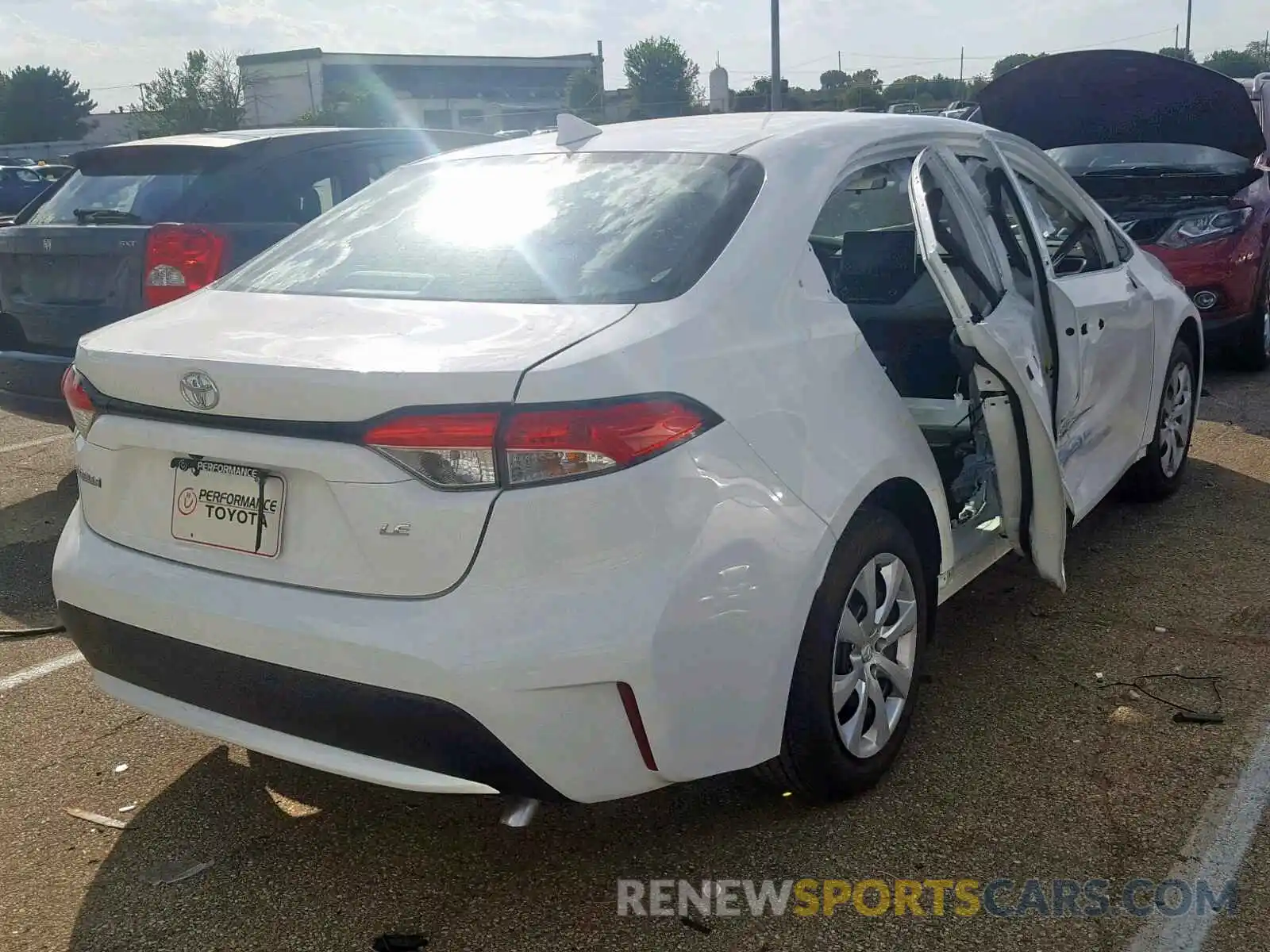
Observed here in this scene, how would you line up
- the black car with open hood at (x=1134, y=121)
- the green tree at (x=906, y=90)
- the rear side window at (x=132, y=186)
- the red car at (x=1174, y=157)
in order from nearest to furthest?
1. the rear side window at (x=132, y=186)
2. the red car at (x=1174, y=157)
3. the black car with open hood at (x=1134, y=121)
4. the green tree at (x=906, y=90)

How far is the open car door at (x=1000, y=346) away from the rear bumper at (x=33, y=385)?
3658 millimetres

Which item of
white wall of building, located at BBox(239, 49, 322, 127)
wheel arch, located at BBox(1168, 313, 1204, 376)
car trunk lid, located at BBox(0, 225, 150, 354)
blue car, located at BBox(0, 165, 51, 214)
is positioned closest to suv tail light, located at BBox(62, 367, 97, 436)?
car trunk lid, located at BBox(0, 225, 150, 354)

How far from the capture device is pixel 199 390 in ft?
7.75

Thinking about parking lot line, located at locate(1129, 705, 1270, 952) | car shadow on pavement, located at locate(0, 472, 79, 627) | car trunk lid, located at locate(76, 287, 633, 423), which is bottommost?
parking lot line, located at locate(1129, 705, 1270, 952)

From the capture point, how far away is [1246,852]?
262 centimetres

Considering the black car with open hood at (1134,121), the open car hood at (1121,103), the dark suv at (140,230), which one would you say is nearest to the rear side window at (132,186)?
the dark suv at (140,230)

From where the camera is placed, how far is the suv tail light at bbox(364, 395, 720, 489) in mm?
2135

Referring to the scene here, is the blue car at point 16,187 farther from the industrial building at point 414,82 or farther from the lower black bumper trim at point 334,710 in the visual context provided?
the industrial building at point 414,82

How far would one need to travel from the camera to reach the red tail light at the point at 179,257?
16.0 feet

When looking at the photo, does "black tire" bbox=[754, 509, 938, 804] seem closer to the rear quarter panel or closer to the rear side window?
the rear quarter panel

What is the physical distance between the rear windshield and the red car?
Result: 5.35 meters

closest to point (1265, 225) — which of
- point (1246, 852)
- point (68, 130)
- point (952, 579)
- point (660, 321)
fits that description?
point (952, 579)

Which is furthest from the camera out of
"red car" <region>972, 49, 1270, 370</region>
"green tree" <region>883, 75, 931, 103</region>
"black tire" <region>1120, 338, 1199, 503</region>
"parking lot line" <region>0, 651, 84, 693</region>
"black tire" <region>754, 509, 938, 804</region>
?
"green tree" <region>883, 75, 931, 103</region>

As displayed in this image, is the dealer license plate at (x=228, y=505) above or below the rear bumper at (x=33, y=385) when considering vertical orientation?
above
